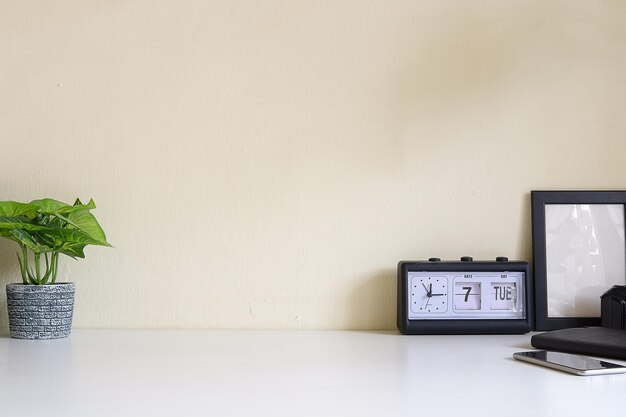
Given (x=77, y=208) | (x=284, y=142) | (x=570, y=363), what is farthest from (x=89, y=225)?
(x=570, y=363)

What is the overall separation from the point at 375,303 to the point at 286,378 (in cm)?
51

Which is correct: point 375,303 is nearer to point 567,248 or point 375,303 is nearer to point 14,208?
point 567,248

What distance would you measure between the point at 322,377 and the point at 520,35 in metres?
0.88

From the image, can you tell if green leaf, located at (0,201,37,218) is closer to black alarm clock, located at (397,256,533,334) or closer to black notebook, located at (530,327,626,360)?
black alarm clock, located at (397,256,533,334)

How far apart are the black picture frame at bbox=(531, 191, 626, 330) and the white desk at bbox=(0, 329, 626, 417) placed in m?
0.15

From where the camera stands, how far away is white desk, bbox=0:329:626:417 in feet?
2.96

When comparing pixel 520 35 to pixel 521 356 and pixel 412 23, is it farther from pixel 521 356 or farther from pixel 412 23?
pixel 521 356

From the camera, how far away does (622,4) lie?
1.60 meters

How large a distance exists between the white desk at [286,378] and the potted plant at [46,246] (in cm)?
4

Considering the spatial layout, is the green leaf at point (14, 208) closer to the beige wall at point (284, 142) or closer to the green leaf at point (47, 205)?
the green leaf at point (47, 205)

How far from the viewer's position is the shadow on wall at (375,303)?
1.55 m

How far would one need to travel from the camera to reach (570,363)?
1.15 meters

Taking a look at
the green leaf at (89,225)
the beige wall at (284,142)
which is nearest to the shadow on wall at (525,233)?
the beige wall at (284,142)

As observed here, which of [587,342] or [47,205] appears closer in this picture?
[587,342]
